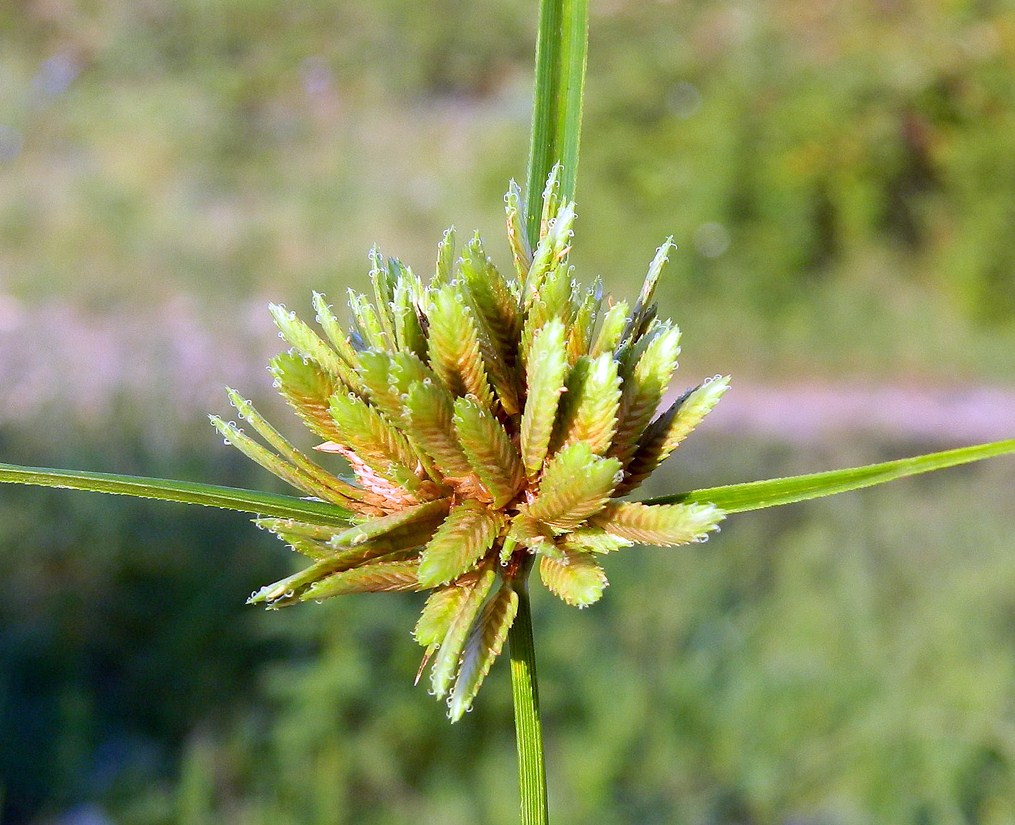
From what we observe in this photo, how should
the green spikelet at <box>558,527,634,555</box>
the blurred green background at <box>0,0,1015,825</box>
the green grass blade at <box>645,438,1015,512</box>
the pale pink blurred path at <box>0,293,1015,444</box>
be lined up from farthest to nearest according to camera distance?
the pale pink blurred path at <box>0,293,1015,444</box> → the blurred green background at <box>0,0,1015,825</box> → the green spikelet at <box>558,527,634,555</box> → the green grass blade at <box>645,438,1015,512</box>

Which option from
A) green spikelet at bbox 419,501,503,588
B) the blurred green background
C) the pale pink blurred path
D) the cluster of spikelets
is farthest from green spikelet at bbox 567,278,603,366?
the pale pink blurred path

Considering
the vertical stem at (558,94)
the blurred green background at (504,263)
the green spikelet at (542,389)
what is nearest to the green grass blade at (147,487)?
the green spikelet at (542,389)

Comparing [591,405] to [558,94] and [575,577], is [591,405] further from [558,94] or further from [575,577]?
[558,94]

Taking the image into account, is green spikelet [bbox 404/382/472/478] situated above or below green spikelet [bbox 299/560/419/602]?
above

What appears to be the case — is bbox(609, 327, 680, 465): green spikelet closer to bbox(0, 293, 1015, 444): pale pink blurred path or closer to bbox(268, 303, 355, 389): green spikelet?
bbox(268, 303, 355, 389): green spikelet

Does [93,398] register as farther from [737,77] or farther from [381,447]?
[737,77]

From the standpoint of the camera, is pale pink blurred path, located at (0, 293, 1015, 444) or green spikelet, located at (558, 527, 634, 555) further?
pale pink blurred path, located at (0, 293, 1015, 444)

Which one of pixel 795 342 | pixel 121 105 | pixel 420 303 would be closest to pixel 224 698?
pixel 420 303

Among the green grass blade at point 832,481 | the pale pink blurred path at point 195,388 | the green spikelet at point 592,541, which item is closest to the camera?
the green grass blade at point 832,481

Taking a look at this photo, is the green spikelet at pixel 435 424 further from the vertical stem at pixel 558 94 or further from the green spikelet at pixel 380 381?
the vertical stem at pixel 558 94
